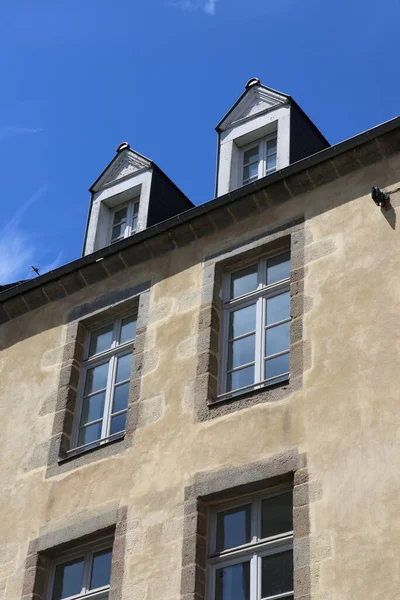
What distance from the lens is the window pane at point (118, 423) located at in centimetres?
1064

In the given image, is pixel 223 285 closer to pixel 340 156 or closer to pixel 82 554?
pixel 340 156

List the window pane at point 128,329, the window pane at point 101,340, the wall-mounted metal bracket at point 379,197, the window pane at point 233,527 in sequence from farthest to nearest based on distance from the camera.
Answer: the window pane at point 101,340 → the window pane at point 128,329 → the wall-mounted metal bracket at point 379,197 → the window pane at point 233,527

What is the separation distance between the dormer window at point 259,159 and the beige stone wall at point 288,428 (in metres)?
1.01

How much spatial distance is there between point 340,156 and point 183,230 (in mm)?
1685

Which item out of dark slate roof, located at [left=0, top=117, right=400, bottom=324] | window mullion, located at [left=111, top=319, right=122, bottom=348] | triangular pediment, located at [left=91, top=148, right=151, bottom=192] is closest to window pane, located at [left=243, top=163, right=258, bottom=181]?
dark slate roof, located at [left=0, top=117, right=400, bottom=324]

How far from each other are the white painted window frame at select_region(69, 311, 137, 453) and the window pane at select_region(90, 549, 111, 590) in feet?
3.44

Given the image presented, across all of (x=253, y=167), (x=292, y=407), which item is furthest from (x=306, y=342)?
(x=253, y=167)

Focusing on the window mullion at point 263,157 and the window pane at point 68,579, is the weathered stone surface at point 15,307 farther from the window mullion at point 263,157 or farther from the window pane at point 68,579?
the window pane at point 68,579

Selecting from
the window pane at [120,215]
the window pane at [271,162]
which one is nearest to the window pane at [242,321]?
the window pane at [271,162]

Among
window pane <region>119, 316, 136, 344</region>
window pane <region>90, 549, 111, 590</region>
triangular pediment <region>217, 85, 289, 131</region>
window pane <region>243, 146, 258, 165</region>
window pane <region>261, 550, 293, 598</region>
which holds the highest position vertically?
triangular pediment <region>217, 85, 289, 131</region>

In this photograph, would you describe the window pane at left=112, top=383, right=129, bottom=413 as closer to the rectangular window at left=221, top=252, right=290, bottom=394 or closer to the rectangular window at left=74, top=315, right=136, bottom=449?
the rectangular window at left=74, top=315, right=136, bottom=449

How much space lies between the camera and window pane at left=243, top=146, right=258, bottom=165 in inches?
480

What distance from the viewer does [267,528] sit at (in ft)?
29.9

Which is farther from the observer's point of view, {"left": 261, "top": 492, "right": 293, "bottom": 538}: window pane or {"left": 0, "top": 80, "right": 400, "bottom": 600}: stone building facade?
{"left": 261, "top": 492, "right": 293, "bottom": 538}: window pane
